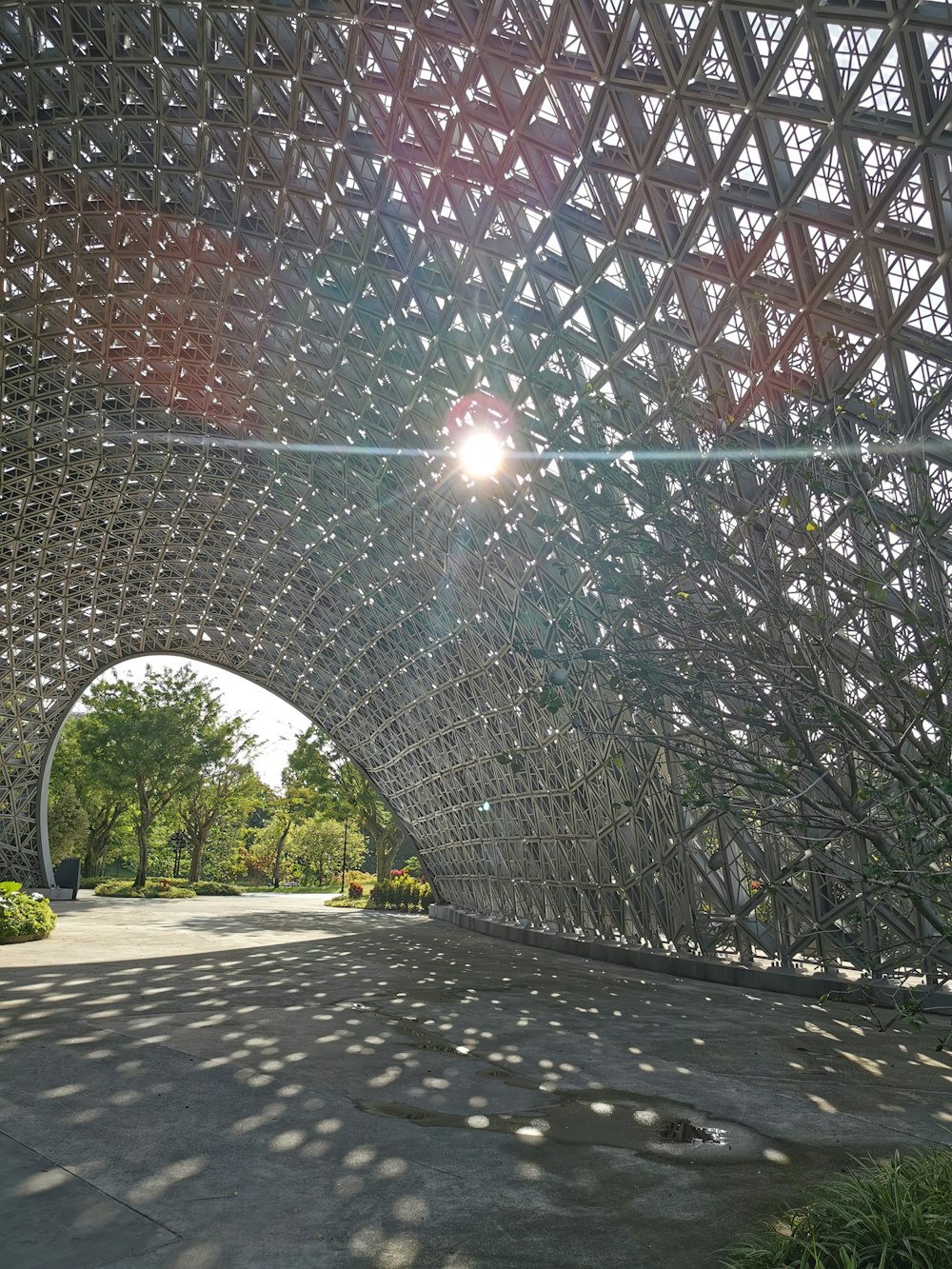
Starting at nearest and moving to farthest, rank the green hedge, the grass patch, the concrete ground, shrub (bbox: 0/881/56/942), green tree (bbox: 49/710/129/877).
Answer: the grass patch
the concrete ground
shrub (bbox: 0/881/56/942)
the green hedge
green tree (bbox: 49/710/129/877)

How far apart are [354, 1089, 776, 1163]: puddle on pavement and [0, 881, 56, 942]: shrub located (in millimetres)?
19449

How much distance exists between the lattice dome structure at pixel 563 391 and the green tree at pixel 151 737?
19.4m

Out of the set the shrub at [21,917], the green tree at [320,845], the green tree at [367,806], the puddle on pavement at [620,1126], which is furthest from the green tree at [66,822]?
the puddle on pavement at [620,1126]

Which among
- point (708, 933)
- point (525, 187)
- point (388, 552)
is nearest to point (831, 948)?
point (708, 933)

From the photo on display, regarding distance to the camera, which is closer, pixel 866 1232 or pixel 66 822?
pixel 866 1232

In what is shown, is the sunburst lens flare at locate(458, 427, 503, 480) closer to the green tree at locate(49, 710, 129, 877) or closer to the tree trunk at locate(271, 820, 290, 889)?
the green tree at locate(49, 710, 129, 877)

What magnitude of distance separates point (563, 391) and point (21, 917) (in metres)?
22.8

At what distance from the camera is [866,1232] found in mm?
5211

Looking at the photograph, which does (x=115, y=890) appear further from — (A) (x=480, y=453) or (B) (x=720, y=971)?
(B) (x=720, y=971)

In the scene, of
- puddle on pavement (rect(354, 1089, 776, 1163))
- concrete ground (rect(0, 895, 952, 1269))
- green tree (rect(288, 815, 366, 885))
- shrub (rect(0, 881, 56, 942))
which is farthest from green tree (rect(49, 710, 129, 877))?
puddle on pavement (rect(354, 1089, 776, 1163))

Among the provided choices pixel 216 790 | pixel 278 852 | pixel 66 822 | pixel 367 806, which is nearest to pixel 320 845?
pixel 278 852

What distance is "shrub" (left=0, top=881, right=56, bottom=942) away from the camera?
2430 cm

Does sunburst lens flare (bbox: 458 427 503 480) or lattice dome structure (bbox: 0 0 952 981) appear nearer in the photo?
lattice dome structure (bbox: 0 0 952 981)

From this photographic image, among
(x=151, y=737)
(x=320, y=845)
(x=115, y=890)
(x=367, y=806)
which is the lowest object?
(x=115, y=890)
